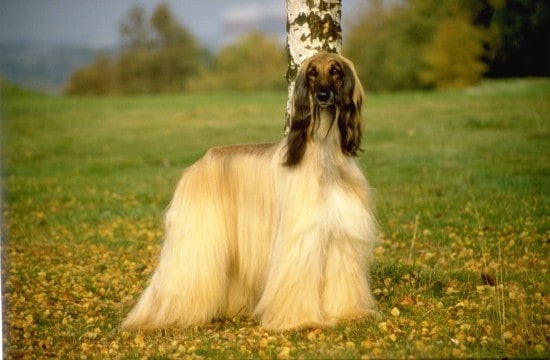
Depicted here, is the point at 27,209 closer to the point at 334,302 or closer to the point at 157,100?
the point at 334,302

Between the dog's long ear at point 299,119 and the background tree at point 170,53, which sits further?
the background tree at point 170,53

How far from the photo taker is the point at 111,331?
21.8 feet

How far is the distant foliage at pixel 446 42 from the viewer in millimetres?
23812

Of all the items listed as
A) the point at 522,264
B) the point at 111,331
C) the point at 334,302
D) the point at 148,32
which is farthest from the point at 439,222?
the point at 148,32

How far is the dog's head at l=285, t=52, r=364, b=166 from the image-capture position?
559cm

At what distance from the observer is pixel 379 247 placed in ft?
29.8

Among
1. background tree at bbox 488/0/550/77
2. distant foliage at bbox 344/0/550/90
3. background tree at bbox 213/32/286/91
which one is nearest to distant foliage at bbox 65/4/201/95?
background tree at bbox 213/32/286/91

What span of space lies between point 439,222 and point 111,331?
5.19 m

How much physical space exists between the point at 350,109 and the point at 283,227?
1.08m

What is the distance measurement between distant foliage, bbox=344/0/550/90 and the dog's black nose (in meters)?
17.5

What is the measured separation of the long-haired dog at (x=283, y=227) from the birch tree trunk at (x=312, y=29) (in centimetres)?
113

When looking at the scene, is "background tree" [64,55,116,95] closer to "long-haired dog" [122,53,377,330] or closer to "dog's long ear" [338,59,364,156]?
"long-haired dog" [122,53,377,330]

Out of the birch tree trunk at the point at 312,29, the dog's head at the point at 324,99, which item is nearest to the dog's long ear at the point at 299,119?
the dog's head at the point at 324,99

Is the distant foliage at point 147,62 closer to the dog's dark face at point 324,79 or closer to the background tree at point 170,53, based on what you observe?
the background tree at point 170,53
